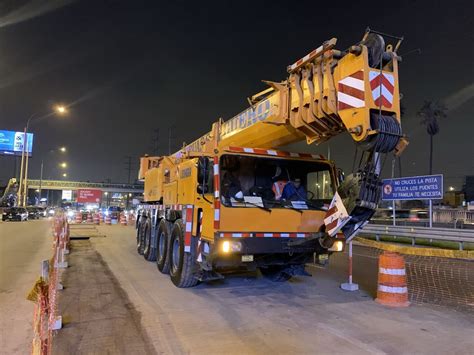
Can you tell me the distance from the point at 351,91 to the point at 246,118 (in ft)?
9.41

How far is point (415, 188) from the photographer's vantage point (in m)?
18.0

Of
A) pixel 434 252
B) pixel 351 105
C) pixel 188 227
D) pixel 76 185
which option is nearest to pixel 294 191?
pixel 188 227

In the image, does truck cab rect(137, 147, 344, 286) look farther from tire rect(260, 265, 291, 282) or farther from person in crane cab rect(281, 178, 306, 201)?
tire rect(260, 265, 291, 282)

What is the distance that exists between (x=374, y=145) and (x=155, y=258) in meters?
8.24

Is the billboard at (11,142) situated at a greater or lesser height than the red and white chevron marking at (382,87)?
greater

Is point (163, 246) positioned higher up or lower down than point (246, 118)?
lower down

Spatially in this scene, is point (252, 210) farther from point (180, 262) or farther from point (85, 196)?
point (85, 196)

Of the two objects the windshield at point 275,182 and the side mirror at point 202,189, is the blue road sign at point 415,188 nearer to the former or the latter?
the windshield at point 275,182

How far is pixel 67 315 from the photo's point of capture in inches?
245

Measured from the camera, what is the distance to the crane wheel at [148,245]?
11863mm

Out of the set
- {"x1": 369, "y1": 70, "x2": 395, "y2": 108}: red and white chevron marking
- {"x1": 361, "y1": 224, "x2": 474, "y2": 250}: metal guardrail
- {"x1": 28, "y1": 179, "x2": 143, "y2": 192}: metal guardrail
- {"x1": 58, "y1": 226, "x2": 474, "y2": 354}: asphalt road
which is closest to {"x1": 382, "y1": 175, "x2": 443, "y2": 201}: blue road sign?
{"x1": 361, "y1": 224, "x2": 474, "y2": 250}: metal guardrail

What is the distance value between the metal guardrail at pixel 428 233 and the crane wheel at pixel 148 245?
11355mm

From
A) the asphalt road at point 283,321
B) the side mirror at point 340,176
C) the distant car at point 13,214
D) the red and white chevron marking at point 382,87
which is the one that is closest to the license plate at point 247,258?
the asphalt road at point 283,321

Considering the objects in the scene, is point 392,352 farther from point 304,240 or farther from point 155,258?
point 155,258
